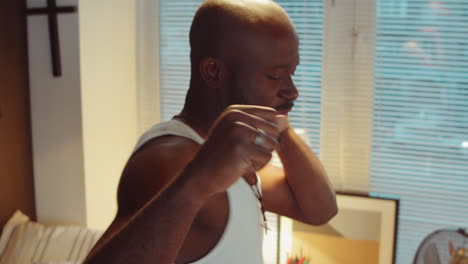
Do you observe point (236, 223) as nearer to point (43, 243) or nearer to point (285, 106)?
point (285, 106)

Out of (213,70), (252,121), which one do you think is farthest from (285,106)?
(252,121)

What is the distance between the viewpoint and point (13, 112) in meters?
2.42

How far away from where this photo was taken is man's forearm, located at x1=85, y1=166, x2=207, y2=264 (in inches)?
22.5

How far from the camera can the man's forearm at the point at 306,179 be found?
1051 millimetres

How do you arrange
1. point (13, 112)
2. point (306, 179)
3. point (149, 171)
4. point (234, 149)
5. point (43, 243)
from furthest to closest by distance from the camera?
point (13, 112), point (43, 243), point (306, 179), point (149, 171), point (234, 149)

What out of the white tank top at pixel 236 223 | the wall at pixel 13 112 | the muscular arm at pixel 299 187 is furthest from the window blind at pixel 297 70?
the white tank top at pixel 236 223

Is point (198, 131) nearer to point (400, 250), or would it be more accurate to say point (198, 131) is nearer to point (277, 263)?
point (277, 263)

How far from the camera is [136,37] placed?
2725 millimetres

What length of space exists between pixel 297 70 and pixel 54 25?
1135 mm

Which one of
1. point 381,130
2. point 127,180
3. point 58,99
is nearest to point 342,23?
point 381,130

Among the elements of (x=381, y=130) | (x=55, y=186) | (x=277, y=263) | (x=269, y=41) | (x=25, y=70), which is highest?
(x=269, y=41)

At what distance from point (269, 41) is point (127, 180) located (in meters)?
0.30

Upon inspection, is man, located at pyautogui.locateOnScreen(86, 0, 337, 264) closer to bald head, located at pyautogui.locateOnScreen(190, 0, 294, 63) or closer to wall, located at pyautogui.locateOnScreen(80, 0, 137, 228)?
bald head, located at pyautogui.locateOnScreen(190, 0, 294, 63)

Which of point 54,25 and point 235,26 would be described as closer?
point 235,26
